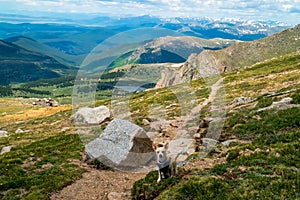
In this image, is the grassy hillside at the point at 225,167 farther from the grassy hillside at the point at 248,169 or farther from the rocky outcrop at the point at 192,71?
the rocky outcrop at the point at 192,71

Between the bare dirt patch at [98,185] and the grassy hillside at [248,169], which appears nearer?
the grassy hillside at [248,169]

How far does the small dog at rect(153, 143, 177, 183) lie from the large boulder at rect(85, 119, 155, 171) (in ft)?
25.8

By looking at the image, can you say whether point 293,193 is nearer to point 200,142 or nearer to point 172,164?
point 172,164

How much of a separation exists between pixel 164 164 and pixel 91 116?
30556 mm

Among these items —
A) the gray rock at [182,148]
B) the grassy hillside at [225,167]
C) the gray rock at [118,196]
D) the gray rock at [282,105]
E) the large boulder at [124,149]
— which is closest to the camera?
the grassy hillside at [225,167]

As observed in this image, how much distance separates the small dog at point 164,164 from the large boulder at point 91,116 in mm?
28114

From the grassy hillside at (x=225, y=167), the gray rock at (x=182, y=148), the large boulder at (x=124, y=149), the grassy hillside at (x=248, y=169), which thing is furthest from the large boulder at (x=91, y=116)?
the grassy hillside at (x=248, y=169)

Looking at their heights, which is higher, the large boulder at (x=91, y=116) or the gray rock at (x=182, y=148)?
the gray rock at (x=182, y=148)

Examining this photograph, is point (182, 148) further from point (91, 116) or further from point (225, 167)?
point (91, 116)

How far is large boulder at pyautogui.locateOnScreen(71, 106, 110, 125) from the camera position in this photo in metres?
43.3

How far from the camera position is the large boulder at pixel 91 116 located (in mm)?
43281

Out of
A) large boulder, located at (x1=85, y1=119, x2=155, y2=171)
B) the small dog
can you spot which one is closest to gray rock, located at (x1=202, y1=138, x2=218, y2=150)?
large boulder, located at (x1=85, y1=119, x2=155, y2=171)

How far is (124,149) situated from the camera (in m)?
24.6

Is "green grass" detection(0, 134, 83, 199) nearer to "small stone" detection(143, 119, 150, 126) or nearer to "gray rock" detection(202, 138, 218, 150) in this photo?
"gray rock" detection(202, 138, 218, 150)
